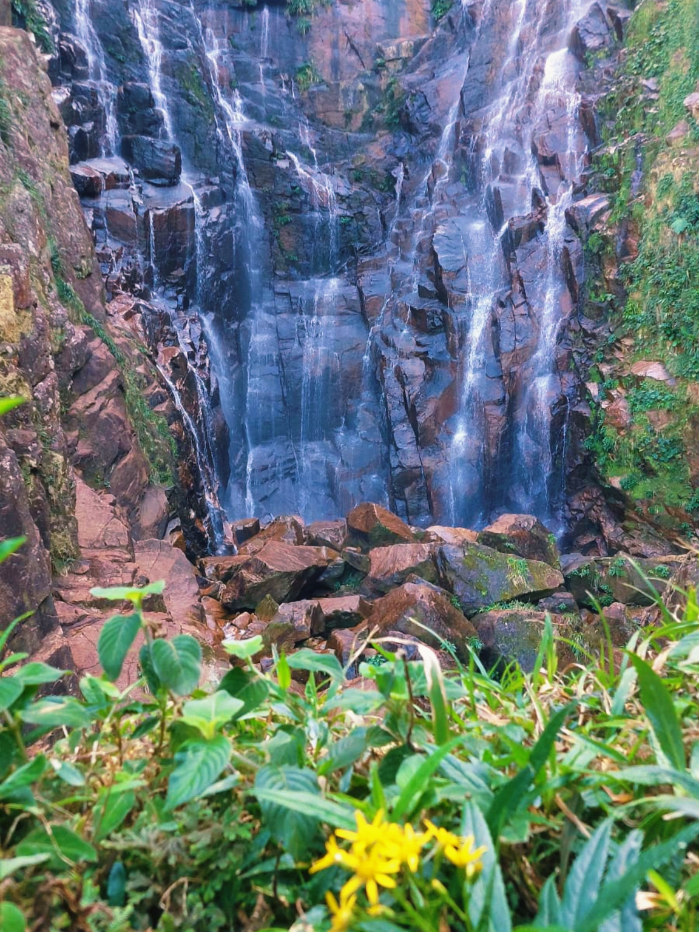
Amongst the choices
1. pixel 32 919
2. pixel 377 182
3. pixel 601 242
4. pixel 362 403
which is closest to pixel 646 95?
pixel 601 242

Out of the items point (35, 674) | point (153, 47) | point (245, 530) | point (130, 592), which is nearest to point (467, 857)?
point (130, 592)

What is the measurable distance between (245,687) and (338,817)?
0.30 metres

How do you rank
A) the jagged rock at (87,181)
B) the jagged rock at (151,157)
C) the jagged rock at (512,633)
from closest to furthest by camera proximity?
the jagged rock at (512,633) < the jagged rock at (87,181) < the jagged rock at (151,157)

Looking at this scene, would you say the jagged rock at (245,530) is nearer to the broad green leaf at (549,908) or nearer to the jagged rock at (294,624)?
the jagged rock at (294,624)

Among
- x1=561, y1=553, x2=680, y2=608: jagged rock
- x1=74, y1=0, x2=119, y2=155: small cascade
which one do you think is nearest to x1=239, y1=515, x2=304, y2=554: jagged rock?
x1=561, y1=553, x2=680, y2=608: jagged rock

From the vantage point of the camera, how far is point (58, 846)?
772 millimetres

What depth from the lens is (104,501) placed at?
8617 millimetres

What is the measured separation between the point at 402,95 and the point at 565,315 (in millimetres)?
10613

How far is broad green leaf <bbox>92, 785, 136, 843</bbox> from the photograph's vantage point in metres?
0.84

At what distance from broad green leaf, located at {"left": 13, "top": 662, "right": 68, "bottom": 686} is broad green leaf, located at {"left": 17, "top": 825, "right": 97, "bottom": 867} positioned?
207 mm

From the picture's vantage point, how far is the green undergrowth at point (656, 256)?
39.8 feet

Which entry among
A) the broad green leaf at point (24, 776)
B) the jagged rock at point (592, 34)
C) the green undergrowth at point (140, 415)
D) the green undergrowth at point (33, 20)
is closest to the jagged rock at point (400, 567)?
the green undergrowth at point (140, 415)

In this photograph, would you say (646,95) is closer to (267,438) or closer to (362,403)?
(362,403)

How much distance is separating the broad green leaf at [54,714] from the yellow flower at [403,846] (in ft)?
1.69
